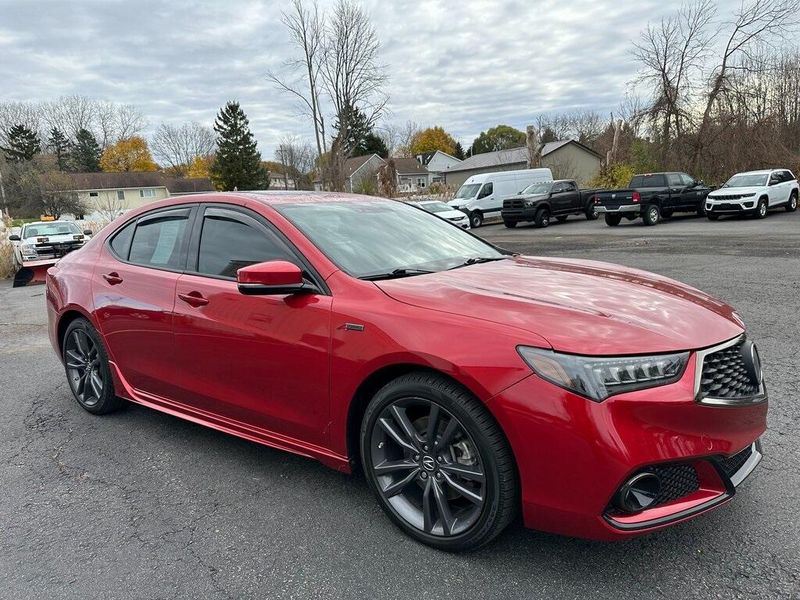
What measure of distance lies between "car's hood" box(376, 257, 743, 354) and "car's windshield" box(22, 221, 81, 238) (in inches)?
710

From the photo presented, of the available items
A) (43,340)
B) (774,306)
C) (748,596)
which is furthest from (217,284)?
(774,306)

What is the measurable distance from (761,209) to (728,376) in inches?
870

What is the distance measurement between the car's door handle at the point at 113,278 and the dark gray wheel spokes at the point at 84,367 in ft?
1.84

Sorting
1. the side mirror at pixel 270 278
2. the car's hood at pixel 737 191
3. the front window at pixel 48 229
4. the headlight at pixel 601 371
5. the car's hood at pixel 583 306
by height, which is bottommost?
the headlight at pixel 601 371

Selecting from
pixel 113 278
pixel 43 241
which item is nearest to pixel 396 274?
pixel 113 278

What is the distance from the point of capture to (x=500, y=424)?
84.9 inches

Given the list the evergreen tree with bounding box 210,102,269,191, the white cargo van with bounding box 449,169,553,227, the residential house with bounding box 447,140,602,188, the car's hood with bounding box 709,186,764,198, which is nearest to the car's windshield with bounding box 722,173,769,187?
the car's hood with bounding box 709,186,764,198

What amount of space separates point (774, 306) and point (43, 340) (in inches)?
366

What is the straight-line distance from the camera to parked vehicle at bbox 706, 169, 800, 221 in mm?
19830

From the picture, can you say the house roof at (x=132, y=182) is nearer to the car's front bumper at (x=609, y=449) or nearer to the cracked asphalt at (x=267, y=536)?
the cracked asphalt at (x=267, y=536)

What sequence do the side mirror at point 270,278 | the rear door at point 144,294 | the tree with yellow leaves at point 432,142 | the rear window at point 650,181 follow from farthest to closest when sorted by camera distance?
the tree with yellow leaves at point 432,142, the rear window at point 650,181, the rear door at point 144,294, the side mirror at point 270,278

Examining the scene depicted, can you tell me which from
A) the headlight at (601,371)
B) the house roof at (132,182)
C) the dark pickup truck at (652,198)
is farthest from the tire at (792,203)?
the house roof at (132,182)

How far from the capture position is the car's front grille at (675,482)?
209 centimetres

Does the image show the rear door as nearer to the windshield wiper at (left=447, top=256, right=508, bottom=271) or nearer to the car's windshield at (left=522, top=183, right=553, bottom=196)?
the windshield wiper at (left=447, top=256, right=508, bottom=271)
